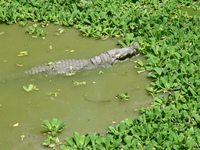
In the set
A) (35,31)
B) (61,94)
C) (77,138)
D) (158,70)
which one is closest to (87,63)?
(61,94)

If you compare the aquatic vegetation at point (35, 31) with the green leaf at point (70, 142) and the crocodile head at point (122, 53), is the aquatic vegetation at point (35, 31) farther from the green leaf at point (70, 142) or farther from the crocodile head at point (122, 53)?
the green leaf at point (70, 142)

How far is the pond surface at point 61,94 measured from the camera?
15.5 feet

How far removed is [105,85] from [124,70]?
23.3 inches

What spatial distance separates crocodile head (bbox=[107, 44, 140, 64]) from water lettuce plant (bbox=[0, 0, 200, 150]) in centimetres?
20

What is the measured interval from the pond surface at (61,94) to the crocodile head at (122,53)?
0.35ft

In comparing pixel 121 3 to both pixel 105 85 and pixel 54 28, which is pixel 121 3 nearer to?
pixel 54 28

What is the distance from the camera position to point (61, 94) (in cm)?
539

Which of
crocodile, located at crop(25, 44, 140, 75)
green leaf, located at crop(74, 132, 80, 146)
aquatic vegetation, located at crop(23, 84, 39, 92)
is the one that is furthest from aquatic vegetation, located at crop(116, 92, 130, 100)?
aquatic vegetation, located at crop(23, 84, 39, 92)

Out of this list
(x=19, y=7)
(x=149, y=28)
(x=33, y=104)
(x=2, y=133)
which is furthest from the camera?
(x=19, y=7)

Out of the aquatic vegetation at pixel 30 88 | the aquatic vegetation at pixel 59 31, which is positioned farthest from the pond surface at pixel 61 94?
the aquatic vegetation at pixel 59 31

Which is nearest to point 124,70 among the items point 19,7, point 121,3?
point 121,3

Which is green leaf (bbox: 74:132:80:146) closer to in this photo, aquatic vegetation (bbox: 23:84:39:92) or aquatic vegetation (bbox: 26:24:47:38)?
aquatic vegetation (bbox: 23:84:39:92)

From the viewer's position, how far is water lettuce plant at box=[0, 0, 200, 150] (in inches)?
169

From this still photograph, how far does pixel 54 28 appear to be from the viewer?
7371mm
